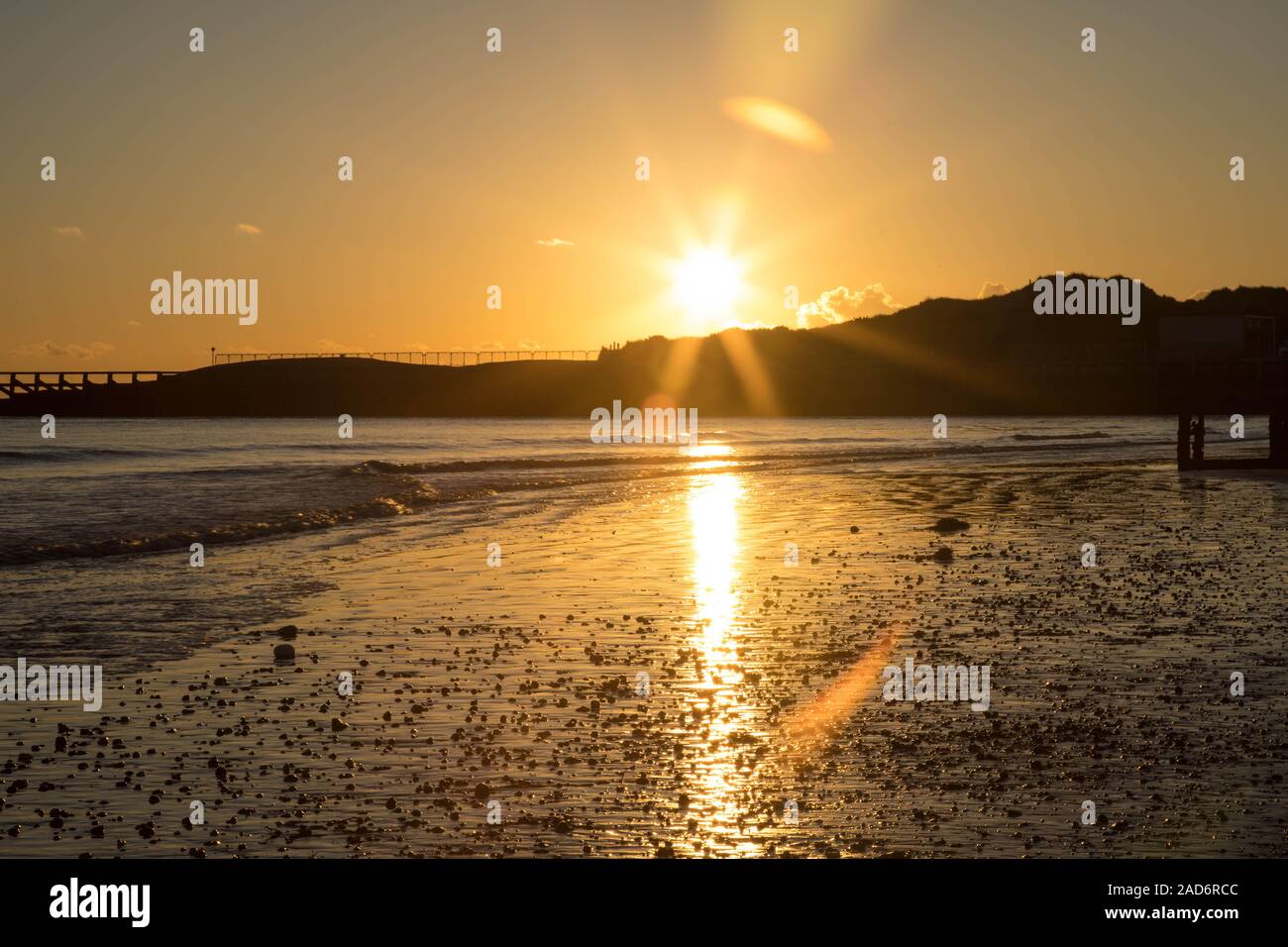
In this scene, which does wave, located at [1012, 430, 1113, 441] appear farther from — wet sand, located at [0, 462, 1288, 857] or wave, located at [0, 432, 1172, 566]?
wet sand, located at [0, 462, 1288, 857]

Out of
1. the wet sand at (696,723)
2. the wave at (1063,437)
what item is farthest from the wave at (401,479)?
the wet sand at (696,723)

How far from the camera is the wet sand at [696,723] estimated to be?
26.3 feet

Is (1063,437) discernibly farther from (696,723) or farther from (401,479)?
(696,723)

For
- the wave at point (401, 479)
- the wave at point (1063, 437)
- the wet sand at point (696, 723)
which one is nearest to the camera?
the wet sand at point (696, 723)

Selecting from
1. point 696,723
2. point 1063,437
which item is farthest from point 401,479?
point 1063,437

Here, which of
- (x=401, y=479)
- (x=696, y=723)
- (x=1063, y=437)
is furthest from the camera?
(x=1063, y=437)

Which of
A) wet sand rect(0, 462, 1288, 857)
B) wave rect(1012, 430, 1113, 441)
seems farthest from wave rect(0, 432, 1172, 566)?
wet sand rect(0, 462, 1288, 857)

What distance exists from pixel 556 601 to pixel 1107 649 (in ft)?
26.8

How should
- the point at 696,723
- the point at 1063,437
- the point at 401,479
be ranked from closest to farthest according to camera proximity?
1. the point at 696,723
2. the point at 401,479
3. the point at 1063,437

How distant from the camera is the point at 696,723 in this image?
A: 10961mm

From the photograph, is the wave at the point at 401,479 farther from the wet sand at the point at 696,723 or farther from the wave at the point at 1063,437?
the wet sand at the point at 696,723
